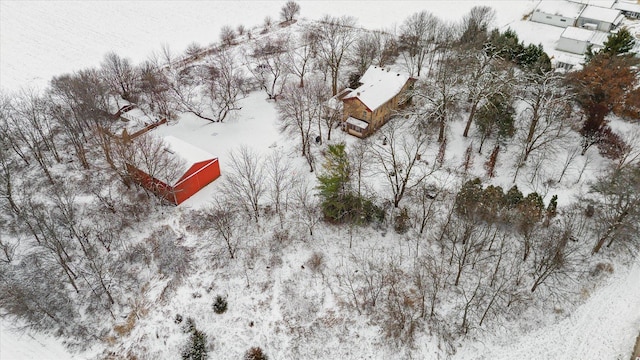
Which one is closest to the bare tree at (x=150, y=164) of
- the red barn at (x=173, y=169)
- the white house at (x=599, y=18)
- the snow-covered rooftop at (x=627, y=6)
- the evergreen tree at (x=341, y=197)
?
the red barn at (x=173, y=169)

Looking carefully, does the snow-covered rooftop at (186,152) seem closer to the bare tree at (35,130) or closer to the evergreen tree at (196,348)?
the bare tree at (35,130)

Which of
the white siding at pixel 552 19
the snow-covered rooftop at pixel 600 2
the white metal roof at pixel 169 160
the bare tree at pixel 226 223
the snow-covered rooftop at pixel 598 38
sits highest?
the snow-covered rooftop at pixel 600 2

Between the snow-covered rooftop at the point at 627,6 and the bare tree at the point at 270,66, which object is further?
the snow-covered rooftop at the point at 627,6

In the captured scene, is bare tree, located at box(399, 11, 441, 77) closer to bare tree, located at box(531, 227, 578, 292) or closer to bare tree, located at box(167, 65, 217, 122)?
bare tree, located at box(167, 65, 217, 122)

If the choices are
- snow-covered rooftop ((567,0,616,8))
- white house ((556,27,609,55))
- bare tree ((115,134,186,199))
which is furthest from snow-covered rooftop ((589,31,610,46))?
bare tree ((115,134,186,199))

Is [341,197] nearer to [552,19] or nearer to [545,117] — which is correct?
[545,117]


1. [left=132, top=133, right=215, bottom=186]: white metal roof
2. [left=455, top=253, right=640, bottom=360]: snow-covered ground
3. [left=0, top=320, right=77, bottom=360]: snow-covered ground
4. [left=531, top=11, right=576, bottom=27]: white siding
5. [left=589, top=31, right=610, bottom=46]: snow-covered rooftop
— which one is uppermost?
[left=531, top=11, right=576, bottom=27]: white siding
